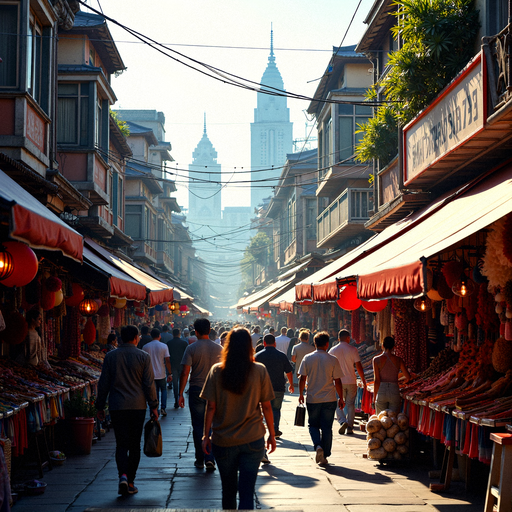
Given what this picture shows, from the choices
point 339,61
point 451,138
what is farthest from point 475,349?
point 339,61

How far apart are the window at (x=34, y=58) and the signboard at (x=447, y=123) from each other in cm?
696

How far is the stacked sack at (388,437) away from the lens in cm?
954

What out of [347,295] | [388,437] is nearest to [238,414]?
[388,437]

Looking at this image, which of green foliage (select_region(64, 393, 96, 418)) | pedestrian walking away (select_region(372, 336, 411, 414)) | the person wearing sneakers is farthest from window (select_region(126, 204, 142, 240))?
the person wearing sneakers

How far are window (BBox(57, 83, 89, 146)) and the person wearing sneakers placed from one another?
1046cm

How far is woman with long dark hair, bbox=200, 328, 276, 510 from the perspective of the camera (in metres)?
5.59

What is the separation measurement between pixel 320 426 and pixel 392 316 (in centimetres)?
392

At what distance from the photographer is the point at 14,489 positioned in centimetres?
770

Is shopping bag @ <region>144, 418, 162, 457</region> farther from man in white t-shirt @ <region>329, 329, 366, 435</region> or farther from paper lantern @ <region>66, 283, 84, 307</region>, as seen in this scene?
paper lantern @ <region>66, 283, 84, 307</region>

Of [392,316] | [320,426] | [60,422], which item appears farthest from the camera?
[392,316]

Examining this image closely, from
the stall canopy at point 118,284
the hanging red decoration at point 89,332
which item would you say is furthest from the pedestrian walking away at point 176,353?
the stall canopy at point 118,284

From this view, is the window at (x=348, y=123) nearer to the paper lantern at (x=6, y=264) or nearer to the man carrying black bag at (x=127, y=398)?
the man carrying black bag at (x=127, y=398)

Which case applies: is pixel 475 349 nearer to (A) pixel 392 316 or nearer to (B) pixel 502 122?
(B) pixel 502 122

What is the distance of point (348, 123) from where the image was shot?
85.9 ft
